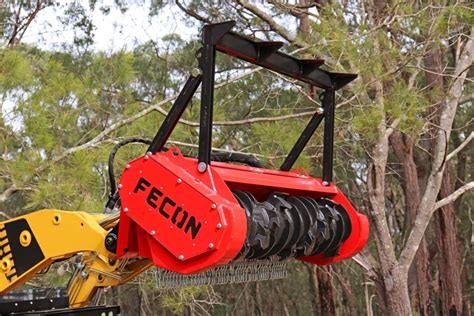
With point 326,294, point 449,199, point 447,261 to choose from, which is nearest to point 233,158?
point 449,199

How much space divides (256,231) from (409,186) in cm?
1172

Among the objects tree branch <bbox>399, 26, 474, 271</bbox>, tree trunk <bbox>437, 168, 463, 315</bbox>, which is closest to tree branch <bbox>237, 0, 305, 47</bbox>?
tree branch <bbox>399, 26, 474, 271</bbox>

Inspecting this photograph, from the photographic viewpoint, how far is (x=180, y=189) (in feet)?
10.4

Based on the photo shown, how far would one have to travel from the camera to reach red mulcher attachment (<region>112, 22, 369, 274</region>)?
10.1 feet

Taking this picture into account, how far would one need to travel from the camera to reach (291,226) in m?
3.56

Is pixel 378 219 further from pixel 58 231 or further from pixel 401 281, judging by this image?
pixel 58 231

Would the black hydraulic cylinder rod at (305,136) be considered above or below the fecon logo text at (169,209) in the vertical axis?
above

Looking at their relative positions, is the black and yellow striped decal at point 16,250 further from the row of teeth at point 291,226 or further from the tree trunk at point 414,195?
the tree trunk at point 414,195

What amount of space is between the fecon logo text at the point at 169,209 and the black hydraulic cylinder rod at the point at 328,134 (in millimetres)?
1194

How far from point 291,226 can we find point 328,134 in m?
0.79

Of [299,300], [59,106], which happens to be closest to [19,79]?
[59,106]

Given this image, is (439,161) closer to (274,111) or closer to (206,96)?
(274,111)

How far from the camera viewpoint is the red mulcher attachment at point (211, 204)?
3072mm

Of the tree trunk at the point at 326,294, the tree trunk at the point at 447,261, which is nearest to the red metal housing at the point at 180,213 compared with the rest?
the tree trunk at the point at 326,294
